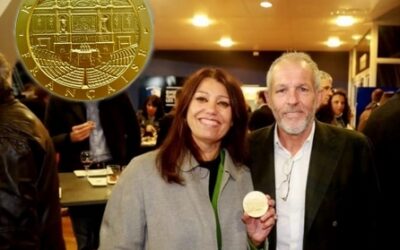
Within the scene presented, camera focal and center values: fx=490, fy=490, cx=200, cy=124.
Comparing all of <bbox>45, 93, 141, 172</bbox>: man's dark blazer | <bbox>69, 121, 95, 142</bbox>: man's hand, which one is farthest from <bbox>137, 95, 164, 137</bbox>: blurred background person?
<bbox>69, 121, 95, 142</bbox>: man's hand

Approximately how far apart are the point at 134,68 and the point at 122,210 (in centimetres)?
78

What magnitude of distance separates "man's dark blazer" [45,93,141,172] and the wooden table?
27 cm

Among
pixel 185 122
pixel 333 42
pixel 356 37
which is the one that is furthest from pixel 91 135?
pixel 333 42

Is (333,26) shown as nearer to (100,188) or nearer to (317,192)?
(100,188)

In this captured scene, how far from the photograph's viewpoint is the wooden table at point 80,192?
3133mm

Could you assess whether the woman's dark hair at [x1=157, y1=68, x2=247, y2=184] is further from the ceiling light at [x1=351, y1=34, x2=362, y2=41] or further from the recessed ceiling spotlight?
the ceiling light at [x1=351, y1=34, x2=362, y2=41]

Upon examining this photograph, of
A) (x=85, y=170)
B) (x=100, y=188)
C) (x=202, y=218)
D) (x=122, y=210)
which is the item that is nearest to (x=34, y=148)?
(x=122, y=210)

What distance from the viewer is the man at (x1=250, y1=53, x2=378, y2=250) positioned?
198 centimetres

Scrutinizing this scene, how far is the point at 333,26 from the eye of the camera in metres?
9.05

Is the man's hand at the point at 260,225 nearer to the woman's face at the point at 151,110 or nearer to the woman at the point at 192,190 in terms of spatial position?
the woman at the point at 192,190

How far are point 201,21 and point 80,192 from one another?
5.64 meters

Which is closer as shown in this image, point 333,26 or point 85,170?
point 85,170

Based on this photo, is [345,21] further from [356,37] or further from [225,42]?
[225,42]
